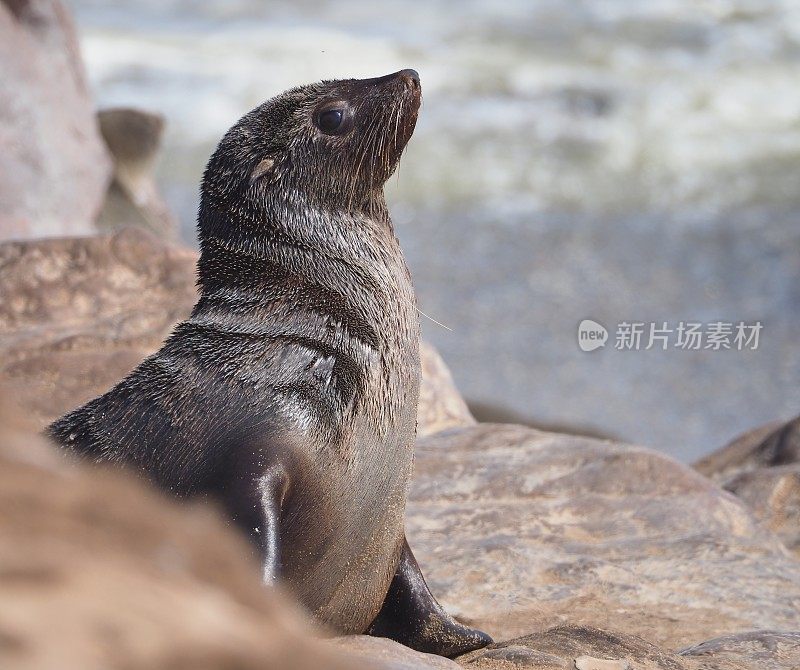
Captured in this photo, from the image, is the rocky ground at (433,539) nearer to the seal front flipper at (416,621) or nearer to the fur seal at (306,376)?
the seal front flipper at (416,621)

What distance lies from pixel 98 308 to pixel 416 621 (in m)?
3.93

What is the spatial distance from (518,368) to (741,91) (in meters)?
9.89

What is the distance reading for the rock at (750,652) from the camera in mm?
4199

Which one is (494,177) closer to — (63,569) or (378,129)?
(378,129)

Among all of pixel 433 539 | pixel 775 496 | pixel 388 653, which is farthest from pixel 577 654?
pixel 775 496

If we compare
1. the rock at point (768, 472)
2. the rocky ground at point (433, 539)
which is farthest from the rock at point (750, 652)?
the rock at point (768, 472)

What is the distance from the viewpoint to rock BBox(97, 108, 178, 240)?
13.6 m

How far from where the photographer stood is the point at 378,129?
15.0 feet

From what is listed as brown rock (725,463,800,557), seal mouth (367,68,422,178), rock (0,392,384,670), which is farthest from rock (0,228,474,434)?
rock (0,392,384,670)

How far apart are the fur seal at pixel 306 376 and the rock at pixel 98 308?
2764 millimetres

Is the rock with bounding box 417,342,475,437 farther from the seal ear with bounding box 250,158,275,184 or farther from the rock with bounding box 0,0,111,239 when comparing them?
the rock with bounding box 0,0,111,239

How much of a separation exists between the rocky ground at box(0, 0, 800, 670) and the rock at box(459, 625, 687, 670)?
11mm

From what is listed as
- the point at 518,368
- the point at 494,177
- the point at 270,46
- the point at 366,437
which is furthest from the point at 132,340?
the point at 270,46

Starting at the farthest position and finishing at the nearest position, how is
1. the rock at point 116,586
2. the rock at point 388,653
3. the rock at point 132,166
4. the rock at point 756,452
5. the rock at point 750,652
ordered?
the rock at point 132,166 < the rock at point 756,452 < the rock at point 750,652 < the rock at point 388,653 < the rock at point 116,586
